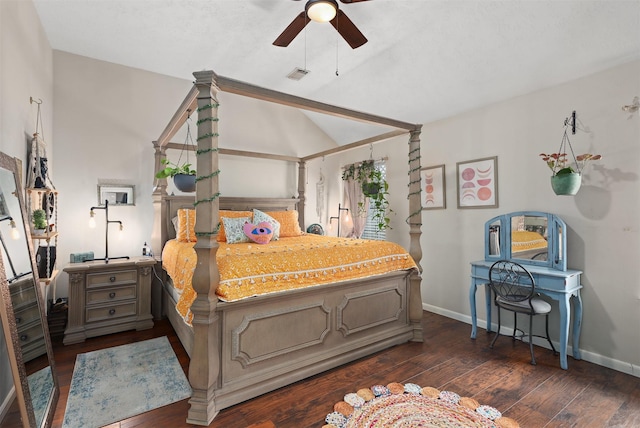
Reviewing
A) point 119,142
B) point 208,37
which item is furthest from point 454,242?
point 119,142

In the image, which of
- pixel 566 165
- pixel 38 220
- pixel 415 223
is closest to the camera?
pixel 38 220

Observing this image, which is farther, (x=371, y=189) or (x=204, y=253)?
(x=371, y=189)

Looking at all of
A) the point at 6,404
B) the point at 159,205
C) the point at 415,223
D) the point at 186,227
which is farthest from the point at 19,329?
the point at 415,223

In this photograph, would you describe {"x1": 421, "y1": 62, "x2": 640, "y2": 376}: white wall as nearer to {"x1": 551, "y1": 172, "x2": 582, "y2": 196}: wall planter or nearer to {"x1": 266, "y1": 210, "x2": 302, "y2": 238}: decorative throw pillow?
{"x1": 551, "y1": 172, "x2": 582, "y2": 196}: wall planter

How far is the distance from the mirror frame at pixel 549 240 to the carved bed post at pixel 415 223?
937mm

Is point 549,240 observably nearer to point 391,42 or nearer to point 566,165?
point 566,165

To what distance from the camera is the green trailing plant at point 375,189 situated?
186 inches

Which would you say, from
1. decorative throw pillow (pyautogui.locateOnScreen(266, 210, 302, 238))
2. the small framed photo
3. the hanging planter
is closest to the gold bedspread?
the small framed photo

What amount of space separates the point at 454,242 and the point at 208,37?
3.71 m

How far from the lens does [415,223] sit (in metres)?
3.30

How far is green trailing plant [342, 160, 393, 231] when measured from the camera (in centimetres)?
472

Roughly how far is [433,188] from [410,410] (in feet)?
9.38

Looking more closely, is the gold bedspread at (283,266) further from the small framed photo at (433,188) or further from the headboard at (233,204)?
the small framed photo at (433,188)

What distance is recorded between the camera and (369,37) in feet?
10.6
